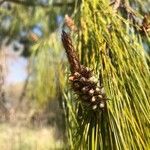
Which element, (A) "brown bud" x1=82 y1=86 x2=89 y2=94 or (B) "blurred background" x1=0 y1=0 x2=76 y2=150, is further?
(B) "blurred background" x1=0 y1=0 x2=76 y2=150

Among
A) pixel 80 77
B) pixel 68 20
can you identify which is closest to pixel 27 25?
pixel 68 20

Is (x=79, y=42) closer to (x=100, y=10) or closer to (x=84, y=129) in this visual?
(x=100, y=10)

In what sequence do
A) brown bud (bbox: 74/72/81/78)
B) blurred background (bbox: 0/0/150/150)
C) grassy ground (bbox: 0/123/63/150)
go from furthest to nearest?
grassy ground (bbox: 0/123/63/150) → blurred background (bbox: 0/0/150/150) → brown bud (bbox: 74/72/81/78)

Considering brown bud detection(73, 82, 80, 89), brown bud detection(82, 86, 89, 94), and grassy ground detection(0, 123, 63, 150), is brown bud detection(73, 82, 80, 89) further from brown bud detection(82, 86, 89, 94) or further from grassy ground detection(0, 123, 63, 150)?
grassy ground detection(0, 123, 63, 150)

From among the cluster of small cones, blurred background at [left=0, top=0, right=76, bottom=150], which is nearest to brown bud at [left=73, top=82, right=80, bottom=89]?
the cluster of small cones

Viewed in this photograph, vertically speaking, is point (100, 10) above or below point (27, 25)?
below

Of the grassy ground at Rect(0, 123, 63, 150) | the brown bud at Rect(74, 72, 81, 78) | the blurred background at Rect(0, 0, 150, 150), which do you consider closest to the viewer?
the brown bud at Rect(74, 72, 81, 78)
